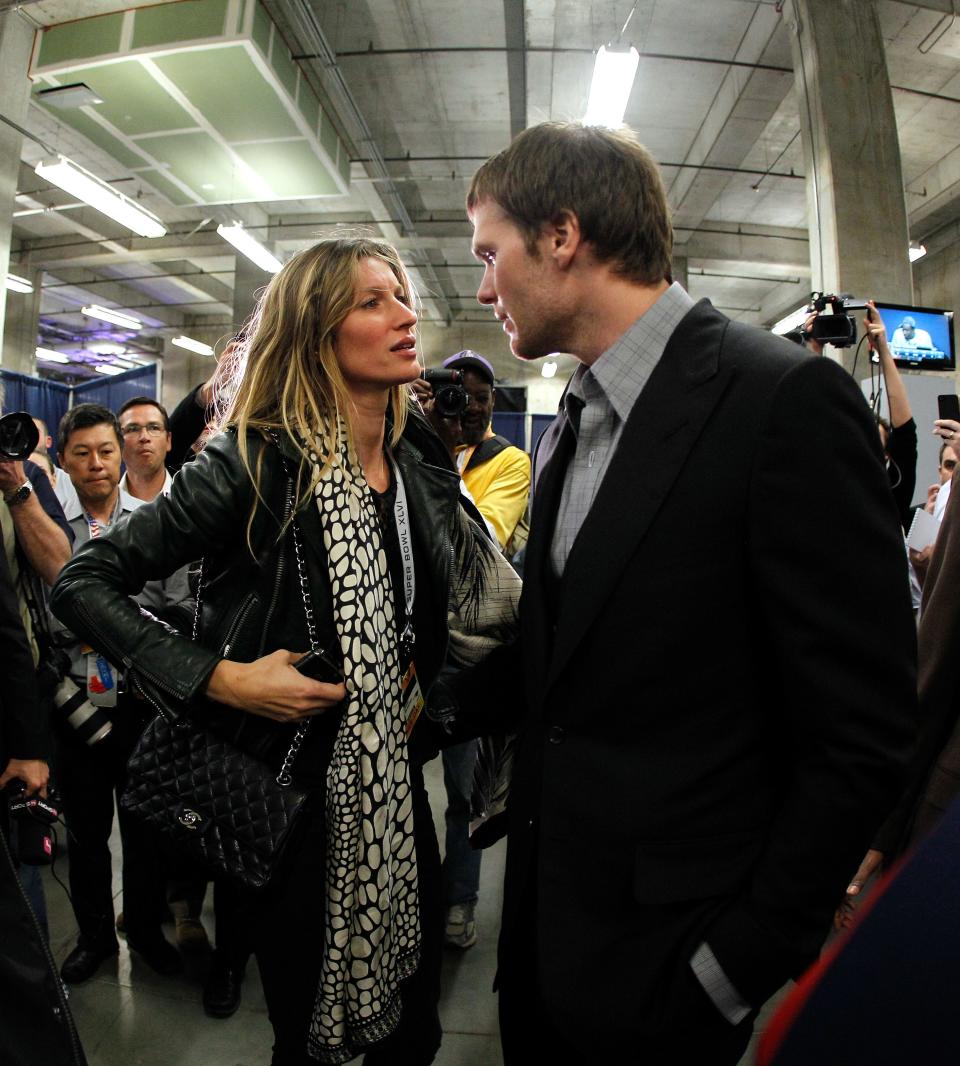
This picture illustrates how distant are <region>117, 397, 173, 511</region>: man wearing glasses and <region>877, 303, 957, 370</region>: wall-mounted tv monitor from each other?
4172mm

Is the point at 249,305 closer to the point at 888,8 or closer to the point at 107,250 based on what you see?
the point at 107,250

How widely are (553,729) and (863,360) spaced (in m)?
4.89

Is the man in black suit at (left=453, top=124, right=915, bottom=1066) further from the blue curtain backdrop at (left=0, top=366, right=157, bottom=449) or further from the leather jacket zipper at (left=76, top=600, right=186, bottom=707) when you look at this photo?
the blue curtain backdrop at (left=0, top=366, right=157, bottom=449)

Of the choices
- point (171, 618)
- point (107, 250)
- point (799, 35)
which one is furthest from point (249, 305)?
point (171, 618)

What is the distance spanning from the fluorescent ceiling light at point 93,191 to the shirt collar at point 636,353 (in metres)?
6.73

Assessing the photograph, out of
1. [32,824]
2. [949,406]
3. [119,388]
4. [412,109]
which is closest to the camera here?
[32,824]

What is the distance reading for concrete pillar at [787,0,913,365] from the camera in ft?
16.5

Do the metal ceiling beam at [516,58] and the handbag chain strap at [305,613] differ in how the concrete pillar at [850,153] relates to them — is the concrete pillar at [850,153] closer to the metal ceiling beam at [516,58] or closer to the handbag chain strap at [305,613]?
the metal ceiling beam at [516,58]

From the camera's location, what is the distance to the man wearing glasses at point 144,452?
252cm

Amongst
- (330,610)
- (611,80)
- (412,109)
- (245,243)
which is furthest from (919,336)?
(245,243)

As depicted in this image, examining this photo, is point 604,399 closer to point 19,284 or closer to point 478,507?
point 478,507

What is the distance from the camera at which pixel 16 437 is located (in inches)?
74.2

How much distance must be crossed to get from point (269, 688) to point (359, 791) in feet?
0.77

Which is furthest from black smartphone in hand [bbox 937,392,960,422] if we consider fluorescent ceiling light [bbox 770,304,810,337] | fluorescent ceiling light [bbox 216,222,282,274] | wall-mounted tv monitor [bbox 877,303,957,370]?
fluorescent ceiling light [bbox 216,222,282,274]
